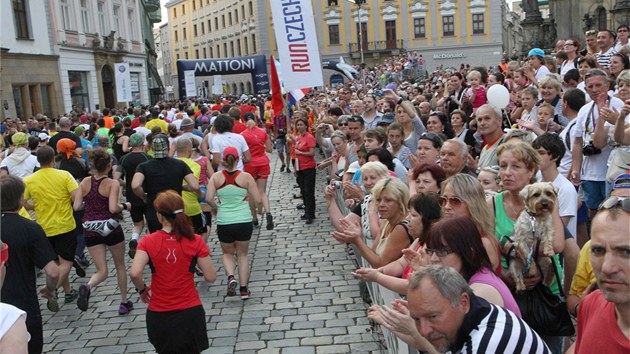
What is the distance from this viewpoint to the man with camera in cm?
602

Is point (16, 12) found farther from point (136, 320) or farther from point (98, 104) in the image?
point (136, 320)

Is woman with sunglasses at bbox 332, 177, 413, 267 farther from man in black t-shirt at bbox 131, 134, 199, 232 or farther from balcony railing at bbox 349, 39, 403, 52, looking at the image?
balcony railing at bbox 349, 39, 403, 52

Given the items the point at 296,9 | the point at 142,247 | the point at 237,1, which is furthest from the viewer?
the point at 237,1

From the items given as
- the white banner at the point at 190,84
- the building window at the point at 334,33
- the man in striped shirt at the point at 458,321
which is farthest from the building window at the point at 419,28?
the man in striped shirt at the point at 458,321

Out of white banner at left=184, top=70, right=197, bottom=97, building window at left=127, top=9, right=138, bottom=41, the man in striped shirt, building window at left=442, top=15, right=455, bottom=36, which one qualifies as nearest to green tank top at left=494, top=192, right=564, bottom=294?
the man in striped shirt

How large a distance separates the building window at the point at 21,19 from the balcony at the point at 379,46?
4327cm

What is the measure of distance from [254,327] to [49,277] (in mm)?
2191

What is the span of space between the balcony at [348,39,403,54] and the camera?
61.6 meters

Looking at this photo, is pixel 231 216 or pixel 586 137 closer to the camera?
pixel 586 137

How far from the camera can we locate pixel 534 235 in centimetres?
360

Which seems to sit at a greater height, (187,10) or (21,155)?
(187,10)

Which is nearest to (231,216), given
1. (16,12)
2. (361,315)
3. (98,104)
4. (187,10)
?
(361,315)

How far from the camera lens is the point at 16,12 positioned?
86.6 ft

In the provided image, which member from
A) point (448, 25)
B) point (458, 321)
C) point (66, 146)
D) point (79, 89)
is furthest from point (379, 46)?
point (458, 321)
